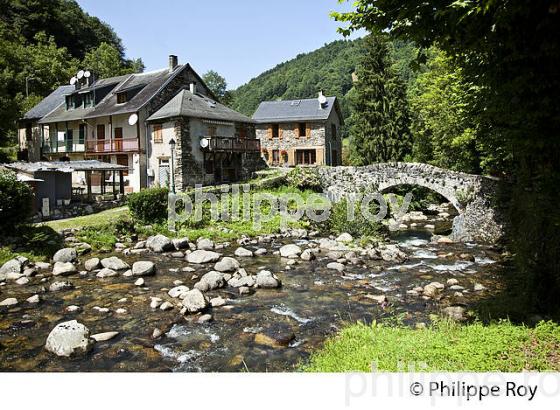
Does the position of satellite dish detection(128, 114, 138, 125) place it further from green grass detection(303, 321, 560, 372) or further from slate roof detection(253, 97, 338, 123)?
green grass detection(303, 321, 560, 372)

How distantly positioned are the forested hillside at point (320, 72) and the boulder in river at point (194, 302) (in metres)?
31.0

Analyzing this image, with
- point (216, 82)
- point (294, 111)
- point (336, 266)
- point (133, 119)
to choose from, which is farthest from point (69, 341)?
point (216, 82)

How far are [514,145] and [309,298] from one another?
233 inches

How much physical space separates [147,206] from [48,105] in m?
23.3

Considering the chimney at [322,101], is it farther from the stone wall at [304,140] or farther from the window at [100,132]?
the window at [100,132]

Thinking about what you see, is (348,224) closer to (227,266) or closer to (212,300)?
(227,266)

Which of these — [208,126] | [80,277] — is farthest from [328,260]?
[208,126]

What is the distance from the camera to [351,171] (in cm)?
2341

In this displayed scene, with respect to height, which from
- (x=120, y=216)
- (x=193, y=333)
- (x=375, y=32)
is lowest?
(x=193, y=333)

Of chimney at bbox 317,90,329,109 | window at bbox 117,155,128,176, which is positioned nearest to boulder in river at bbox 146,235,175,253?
window at bbox 117,155,128,176

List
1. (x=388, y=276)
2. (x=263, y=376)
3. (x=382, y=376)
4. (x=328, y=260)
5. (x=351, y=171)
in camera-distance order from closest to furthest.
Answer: (x=382, y=376) → (x=263, y=376) → (x=388, y=276) → (x=328, y=260) → (x=351, y=171)

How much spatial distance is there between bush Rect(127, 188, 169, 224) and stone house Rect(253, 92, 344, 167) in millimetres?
18594

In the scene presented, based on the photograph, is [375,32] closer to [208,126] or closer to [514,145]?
[514,145]

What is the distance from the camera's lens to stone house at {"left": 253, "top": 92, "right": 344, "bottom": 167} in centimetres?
3612
